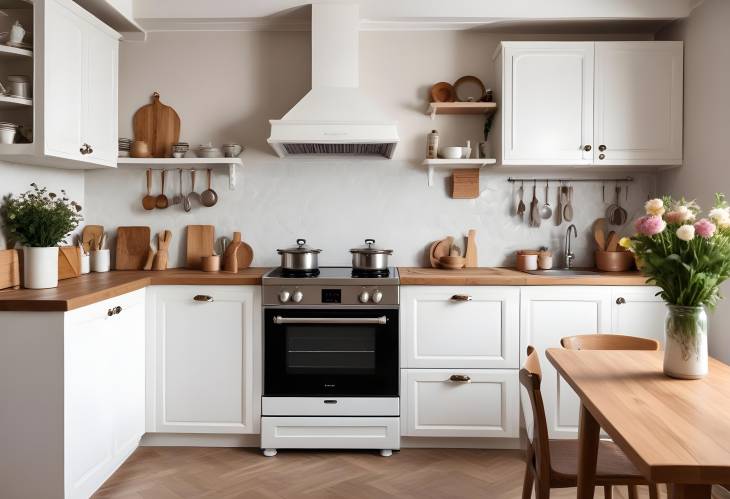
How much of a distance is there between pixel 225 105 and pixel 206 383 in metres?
1.76

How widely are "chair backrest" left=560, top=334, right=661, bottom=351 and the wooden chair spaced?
50 cm

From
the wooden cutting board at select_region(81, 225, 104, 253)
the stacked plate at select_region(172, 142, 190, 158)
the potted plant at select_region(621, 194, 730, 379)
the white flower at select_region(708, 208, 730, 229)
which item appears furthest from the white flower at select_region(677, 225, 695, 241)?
the wooden cutting board at select_region(81, 225, 104, 253)

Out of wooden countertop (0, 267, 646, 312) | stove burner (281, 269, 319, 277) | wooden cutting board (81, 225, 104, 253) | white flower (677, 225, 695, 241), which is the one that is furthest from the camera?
wooden cutting board (81, 225, 104, 253)

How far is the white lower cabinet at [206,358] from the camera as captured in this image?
10.2ft

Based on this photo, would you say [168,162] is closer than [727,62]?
No

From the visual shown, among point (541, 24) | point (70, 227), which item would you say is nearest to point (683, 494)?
point (70, 227)

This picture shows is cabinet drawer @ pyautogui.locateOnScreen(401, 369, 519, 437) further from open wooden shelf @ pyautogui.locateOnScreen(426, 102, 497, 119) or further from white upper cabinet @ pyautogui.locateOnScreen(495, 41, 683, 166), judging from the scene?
open wooden shelf @ pyautogui.locateOnScreen(426, 102, 497, 119)

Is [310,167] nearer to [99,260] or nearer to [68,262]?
[99,260]

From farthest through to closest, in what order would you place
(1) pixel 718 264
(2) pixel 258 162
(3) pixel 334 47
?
1. (2) pixel 258 162
2. (3) pixel 334 47
3. (1) pixel 718 264

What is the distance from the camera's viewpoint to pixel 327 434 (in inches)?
122

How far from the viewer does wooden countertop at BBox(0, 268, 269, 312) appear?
7.39ft

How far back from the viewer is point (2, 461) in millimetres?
2281

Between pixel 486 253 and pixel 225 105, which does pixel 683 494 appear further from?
pixel 225 105

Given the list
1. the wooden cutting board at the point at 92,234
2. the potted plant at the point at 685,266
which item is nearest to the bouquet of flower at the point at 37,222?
the wooden cutting board at the point at 92,234
